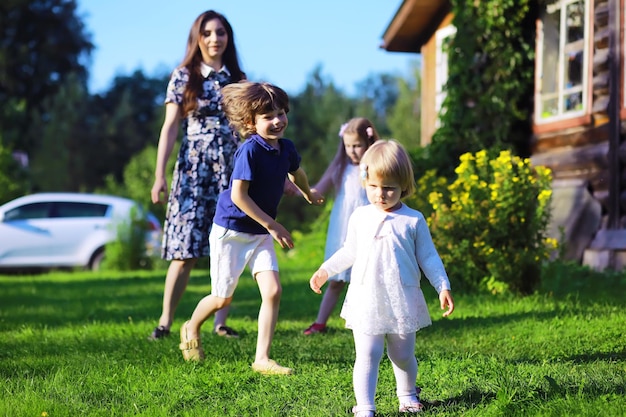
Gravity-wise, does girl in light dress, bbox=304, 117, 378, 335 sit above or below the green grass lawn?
above

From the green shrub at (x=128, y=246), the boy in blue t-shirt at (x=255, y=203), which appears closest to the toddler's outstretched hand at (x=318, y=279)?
the boy in blue t-shirt at (x=255, y=203)

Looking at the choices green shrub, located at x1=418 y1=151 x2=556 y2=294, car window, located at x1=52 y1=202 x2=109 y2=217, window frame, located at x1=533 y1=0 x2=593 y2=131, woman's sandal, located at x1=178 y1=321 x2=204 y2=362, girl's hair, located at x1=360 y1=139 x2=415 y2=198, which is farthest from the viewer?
car window, located at x1=52 y1=202 x2=109 y2=217

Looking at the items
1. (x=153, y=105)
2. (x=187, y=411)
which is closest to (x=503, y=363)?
(x=187, y=411)

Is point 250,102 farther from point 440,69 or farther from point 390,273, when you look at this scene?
point 440,69

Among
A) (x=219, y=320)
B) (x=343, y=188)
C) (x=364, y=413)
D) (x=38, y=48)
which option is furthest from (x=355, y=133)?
(x=38, y=48)

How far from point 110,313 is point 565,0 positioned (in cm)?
688

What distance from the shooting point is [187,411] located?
344 cm

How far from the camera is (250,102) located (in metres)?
4.24

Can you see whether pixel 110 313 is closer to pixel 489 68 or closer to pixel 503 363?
pixel 503 363

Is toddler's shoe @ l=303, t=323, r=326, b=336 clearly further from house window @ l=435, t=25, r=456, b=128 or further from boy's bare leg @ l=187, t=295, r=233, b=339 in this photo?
house window @ l=435, t=25, r=456, b=128

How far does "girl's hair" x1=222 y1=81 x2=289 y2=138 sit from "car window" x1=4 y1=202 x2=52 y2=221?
11.5 m

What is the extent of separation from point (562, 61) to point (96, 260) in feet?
30.8

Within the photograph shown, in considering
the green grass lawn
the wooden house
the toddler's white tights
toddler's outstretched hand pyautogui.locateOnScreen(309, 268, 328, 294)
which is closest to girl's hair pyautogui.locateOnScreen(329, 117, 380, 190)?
the green grass lawn

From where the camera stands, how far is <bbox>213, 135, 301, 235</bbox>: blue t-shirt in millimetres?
4164
